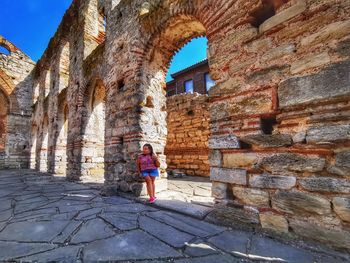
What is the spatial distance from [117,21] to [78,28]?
331 cm

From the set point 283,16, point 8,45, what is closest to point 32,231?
point 283,16

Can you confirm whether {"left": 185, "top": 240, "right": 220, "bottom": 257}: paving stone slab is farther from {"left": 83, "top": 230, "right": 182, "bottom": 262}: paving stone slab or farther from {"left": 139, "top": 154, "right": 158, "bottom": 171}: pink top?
{"left": 139, "top": 154, "right": 158, "bottom": 171}: pink top

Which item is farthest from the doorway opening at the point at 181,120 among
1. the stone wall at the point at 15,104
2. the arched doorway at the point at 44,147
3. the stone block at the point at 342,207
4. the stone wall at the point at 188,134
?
the stone wall at the point at 15,104

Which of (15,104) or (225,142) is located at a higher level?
(15,104)

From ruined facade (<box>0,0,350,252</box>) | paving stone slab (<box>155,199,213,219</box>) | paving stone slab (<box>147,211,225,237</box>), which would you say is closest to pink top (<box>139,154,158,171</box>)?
ruined facade (<box>0,0,350,252</box>)

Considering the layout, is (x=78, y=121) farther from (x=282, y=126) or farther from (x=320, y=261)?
(x=320, y=261)

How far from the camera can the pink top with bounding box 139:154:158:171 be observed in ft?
12.3

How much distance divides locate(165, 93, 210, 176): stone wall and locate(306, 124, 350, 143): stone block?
17.3 feet

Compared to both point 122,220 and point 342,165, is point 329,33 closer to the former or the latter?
point 342,165

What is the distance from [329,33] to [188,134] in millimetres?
6213

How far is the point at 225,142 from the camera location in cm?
261

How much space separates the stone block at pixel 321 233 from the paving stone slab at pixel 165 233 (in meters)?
1.03

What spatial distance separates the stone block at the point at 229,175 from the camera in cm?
241

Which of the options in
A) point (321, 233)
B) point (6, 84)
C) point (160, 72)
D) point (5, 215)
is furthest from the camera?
point (6, 84)
